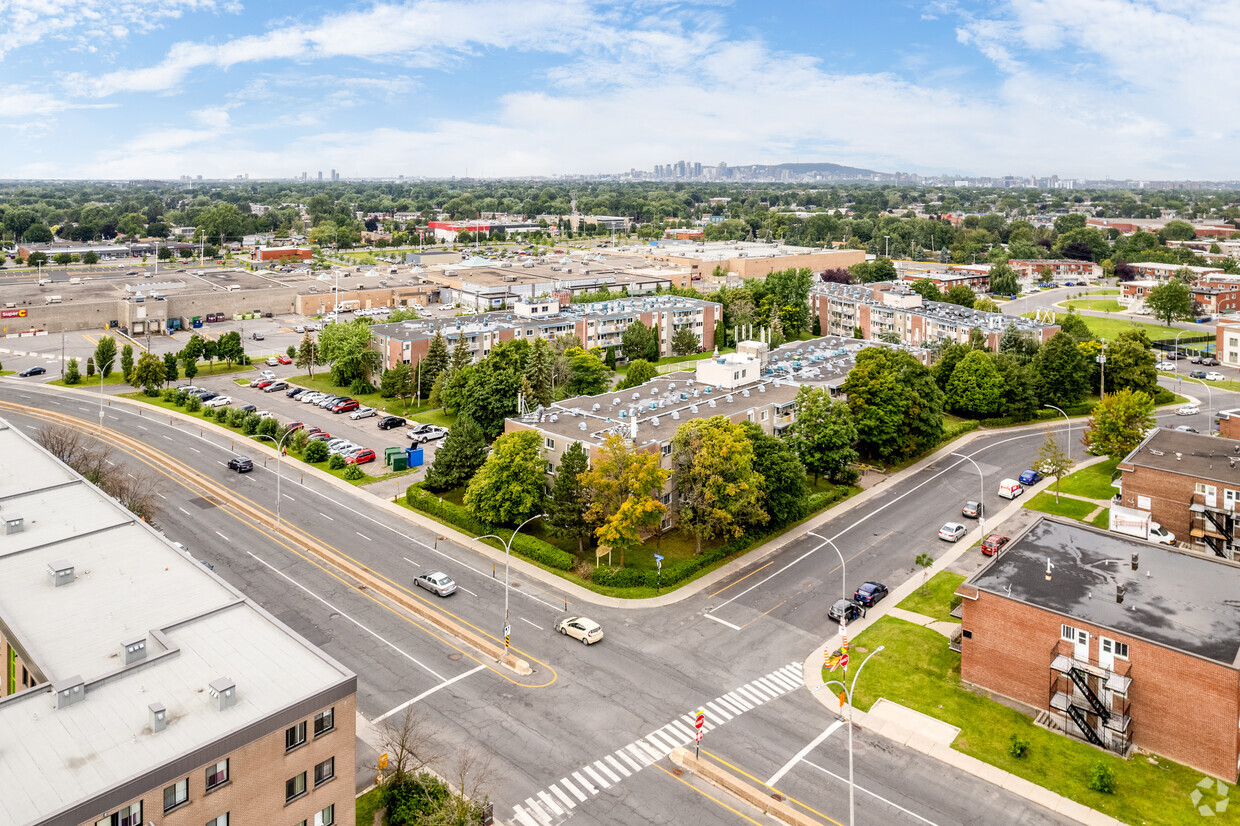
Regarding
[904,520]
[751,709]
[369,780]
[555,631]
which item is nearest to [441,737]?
[369,780]

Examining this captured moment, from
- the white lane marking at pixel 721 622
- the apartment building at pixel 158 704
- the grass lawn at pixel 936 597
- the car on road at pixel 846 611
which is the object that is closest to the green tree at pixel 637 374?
the grass lawn at pixel 936 597

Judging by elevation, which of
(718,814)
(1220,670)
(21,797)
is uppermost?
(21,797)

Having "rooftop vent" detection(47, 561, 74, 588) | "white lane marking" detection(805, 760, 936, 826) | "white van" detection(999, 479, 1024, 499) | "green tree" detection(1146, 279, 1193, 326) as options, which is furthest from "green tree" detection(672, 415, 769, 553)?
"green tree" detection(1146, 279, 1193, 326)

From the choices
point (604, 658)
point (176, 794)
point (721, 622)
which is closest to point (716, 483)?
point (721, 622)

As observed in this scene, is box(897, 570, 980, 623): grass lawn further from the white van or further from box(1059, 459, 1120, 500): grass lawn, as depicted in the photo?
box(1059, 459, 1120, 500): grass lawn

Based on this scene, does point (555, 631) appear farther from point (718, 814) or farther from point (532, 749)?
point (718, 814)

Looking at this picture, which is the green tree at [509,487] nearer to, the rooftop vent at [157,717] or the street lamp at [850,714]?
the street lamp at [850,714]
